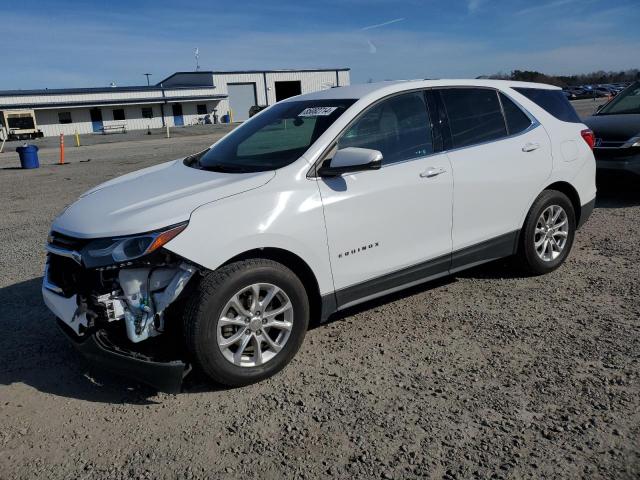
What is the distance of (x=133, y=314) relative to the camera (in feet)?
10.4

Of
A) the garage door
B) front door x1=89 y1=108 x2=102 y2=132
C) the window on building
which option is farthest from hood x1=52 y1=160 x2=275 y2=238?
the garage door

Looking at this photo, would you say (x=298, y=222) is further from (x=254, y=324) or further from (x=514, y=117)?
(x=514, y=117)

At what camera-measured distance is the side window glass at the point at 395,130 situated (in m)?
3.96

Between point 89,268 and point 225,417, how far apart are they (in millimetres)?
1181

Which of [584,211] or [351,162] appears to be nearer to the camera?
[351,162]

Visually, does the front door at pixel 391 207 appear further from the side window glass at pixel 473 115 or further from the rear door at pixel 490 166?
the side window glass at pixel 473 115

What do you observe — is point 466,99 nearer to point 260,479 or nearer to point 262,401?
point 262,401

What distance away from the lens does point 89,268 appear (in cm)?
321

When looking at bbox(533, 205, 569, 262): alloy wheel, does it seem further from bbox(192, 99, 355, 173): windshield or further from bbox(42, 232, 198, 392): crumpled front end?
bbox(42, 232, 198, 392): crumpled front end

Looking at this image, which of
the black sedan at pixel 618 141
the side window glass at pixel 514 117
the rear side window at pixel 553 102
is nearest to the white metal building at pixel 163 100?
→ the black sedan at pixel 618 141

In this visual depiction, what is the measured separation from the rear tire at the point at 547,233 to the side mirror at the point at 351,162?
193 cm

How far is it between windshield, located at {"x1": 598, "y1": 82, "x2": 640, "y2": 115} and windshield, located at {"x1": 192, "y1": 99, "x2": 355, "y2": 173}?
6.87 metres

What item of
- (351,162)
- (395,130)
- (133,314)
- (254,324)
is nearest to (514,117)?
(395,130)

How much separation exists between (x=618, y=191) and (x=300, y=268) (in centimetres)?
739
